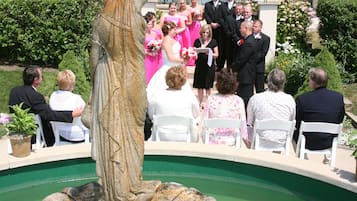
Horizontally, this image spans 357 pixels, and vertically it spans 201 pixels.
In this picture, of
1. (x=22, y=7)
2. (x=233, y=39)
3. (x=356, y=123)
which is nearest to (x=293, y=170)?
(x=356, y=123)

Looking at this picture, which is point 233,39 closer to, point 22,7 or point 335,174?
point 22,7

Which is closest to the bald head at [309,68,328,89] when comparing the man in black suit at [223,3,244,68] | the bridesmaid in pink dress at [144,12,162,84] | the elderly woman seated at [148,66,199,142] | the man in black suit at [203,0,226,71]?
the elderly woman seated at [148,66,199,142]

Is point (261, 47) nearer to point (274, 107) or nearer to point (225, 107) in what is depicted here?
point (274, 107)

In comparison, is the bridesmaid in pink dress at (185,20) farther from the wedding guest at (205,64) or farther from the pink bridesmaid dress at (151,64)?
the pink bridesmaid dress at (151,64)

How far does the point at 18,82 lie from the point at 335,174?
8934 mm

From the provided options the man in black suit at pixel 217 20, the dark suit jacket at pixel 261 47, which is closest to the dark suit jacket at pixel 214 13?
the man in black suit at pixel 217 20

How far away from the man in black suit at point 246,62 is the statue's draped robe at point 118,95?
6.53 m

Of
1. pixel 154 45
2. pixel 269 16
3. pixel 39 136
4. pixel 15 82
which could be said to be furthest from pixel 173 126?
pixel 269 16

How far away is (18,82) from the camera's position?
13930 millimetres

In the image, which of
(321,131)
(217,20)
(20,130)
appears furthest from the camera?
(217,20)

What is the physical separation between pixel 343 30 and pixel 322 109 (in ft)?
23.0

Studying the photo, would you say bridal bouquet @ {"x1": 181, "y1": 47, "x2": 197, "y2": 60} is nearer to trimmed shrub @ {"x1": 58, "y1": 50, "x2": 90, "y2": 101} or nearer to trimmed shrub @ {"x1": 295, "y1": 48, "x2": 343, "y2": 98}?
trimmed shrub @ {"x1": 58, "y1": 50, "x2": 90, "y2": 101}

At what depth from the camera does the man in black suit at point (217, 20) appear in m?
14.2

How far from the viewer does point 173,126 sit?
8375mm
